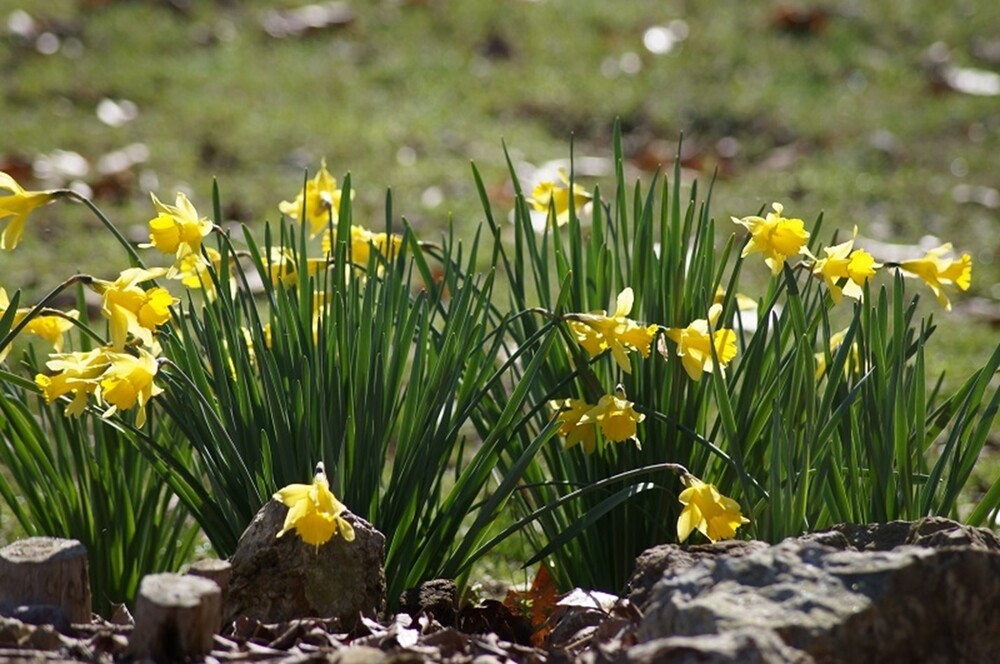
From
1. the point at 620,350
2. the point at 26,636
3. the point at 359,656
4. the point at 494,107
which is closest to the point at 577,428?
the point at 620,350

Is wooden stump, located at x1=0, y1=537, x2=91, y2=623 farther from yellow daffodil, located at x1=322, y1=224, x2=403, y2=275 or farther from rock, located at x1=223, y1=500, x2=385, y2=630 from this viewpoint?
yellow daffodil, located at x1=322, y1=224, x2=403, y2=275

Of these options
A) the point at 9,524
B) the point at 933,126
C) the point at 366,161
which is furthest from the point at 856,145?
the point at 9,524

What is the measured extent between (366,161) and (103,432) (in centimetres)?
359

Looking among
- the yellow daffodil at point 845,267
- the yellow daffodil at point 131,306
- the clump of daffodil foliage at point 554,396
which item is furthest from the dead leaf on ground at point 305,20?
the yellow daffodil at point 845,267

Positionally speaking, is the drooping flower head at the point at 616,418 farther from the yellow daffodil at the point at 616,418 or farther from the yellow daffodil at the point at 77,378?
the yellow daffodil at the point at 77,378

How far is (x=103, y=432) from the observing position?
90.0 inches

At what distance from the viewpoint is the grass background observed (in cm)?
535

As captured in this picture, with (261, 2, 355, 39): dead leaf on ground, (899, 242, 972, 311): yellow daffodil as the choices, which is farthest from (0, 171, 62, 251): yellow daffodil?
(261, 2, 355, 39): dead leaf on ground

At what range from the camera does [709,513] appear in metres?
1.97

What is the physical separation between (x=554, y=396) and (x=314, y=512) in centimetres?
64

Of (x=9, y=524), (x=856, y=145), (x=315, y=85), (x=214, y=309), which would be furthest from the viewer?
(x=315, y=85)

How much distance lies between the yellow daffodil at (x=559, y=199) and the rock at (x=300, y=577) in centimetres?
78

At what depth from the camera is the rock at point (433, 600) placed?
2.09m

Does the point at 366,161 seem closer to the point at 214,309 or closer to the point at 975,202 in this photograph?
the point at 975,202
